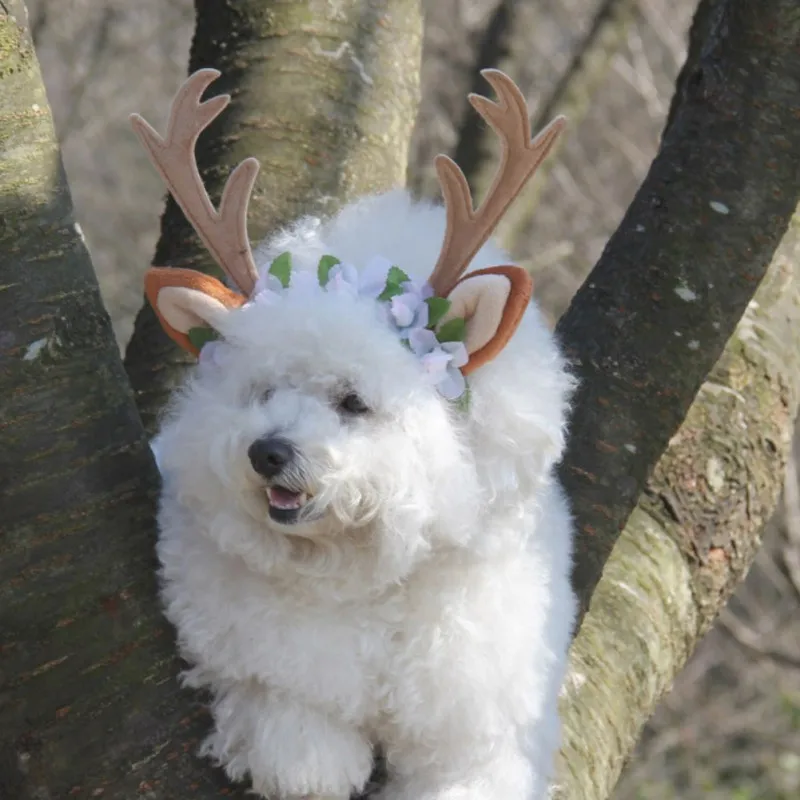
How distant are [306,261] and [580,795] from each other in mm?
975

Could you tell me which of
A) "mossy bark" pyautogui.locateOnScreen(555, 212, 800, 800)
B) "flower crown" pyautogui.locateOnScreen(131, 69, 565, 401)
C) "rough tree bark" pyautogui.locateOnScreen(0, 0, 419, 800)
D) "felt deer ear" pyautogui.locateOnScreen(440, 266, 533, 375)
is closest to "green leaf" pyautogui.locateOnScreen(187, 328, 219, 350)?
"flower crown" pyautogui.locateOnScreen(131, 69, 565, 401)

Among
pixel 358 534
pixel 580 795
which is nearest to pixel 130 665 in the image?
pixel 358 534

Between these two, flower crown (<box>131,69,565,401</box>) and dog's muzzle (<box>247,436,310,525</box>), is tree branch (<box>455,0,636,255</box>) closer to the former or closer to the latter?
flower crown (<box>131,69,565,401</box>)

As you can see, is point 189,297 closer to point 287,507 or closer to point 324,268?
point 324,268

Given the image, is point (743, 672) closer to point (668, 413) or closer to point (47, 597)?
point (668, 413)

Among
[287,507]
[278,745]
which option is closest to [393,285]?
[287,507]

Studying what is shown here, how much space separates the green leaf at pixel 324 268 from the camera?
1668 mm

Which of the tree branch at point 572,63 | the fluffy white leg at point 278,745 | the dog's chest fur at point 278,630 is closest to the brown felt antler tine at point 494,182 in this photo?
the dog's chest fur at point 278,630

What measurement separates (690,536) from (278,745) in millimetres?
1114

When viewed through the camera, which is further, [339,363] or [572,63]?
[572,63]

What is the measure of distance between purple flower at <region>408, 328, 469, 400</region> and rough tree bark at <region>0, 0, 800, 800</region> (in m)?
0.41

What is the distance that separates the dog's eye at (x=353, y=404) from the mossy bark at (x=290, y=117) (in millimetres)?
954

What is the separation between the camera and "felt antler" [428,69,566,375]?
5.25 ft

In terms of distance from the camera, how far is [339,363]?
160cm
